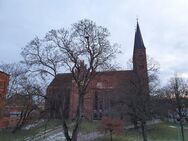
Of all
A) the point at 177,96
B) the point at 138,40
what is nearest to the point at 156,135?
the point at 177,96

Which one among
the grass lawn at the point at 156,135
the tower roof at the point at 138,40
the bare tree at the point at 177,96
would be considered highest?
the tower roof at the point at 138,40

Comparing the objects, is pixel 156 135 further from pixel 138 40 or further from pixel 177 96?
pixel 138 40

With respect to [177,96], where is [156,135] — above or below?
below

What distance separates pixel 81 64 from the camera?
26406 millimetres

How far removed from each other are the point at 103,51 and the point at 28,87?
8916mm

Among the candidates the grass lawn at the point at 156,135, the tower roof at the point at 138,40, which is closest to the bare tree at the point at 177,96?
the grass lawn at the point at 156,135

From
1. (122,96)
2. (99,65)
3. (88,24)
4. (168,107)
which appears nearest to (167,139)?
(168,107)

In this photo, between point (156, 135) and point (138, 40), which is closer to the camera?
point (156, 135)

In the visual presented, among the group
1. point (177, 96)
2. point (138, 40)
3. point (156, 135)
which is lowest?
point (156, 135)

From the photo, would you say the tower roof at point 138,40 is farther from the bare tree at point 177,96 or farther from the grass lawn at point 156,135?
the grass lawn at point 156,135

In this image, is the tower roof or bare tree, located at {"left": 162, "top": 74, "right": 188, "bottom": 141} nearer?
bare tree, located at {"left": 162, "top": 74, "right": 188, "bottom": 141}

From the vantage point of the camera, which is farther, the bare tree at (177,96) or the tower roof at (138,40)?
the tower roof at (138,40)

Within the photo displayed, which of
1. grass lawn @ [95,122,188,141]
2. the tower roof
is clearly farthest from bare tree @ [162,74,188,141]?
the tower roof

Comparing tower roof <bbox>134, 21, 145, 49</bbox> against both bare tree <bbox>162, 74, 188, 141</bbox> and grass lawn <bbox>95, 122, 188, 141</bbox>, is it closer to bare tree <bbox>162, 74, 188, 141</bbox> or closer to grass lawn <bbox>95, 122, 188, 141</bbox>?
bare tree <bbox>162, 74, 188, 141</bbox>
